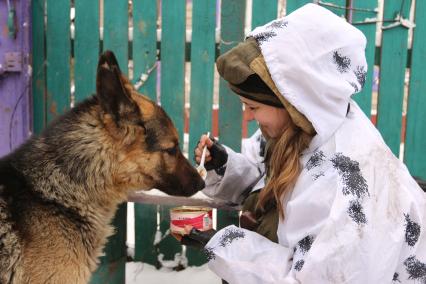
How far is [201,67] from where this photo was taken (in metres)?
3.73

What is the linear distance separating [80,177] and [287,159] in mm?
933

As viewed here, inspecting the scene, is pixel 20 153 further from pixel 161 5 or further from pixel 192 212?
pixel 161 5

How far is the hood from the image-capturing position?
2037 millimetres

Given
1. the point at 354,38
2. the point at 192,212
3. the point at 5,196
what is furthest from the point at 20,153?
the point at 354,38

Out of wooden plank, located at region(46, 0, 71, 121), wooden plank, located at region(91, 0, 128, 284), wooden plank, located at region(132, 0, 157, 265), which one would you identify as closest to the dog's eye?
wooden plank, located at region(91, 0, 128, 284)

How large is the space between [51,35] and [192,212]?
77.3 inches

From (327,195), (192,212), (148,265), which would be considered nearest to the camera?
(327,195)

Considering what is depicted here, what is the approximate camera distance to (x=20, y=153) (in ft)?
7.87

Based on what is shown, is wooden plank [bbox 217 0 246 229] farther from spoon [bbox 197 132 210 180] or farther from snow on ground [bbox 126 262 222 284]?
spoon [bbox 197 132 210 180]

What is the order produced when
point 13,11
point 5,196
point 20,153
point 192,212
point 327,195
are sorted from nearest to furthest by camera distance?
point 327,195 < point 5,196 < point 20,153 < point 192,212 < point 13,11

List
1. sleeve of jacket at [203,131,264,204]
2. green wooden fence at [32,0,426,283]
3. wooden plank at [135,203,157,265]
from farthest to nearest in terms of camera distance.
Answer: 1. wooden plank at [135,203,157,265]
2. green wooden fence at [32,0,426,283]
3. sleeve of jacket at [203,131,264,204]

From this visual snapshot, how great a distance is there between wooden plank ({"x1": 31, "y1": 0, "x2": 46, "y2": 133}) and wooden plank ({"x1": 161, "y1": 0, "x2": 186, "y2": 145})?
0.90 m

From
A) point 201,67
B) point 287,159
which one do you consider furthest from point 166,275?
point 287,159

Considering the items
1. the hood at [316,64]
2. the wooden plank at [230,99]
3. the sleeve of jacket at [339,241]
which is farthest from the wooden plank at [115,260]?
the hood at [316,64]
